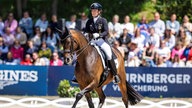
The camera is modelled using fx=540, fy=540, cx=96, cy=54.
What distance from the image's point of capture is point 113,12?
2556 cm

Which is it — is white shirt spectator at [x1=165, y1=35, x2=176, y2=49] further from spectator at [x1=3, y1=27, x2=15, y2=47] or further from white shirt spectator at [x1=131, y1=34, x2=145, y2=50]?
spectator at [x1=3, y1=27, x2=15, y2=47]

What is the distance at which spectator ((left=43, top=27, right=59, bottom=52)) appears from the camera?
65.1 feet

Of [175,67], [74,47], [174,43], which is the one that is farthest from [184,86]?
[74,47]

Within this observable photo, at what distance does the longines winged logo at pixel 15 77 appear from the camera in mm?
17891

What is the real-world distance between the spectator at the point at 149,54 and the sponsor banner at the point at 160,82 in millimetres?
654

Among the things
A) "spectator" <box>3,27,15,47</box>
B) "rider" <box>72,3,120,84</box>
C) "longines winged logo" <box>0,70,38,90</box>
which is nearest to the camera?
"rider" <box>72,3,120,84</box>

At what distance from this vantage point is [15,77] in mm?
17969

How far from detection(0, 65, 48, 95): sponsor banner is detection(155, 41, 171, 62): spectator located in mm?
3893

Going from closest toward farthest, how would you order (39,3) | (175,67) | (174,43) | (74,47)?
(74,47)
(175,67)
(174,43)
(39,3)

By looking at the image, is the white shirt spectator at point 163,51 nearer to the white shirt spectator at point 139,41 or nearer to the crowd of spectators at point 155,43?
the crowd of spectators at point 155,43

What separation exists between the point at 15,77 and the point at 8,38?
7.83 feet

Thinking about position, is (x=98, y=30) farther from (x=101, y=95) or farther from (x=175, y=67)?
(x=175, y=67)

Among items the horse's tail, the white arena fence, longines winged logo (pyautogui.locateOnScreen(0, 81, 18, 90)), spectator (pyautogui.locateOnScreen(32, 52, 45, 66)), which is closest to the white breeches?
the horse's tail

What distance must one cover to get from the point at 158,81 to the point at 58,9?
10.5 m
